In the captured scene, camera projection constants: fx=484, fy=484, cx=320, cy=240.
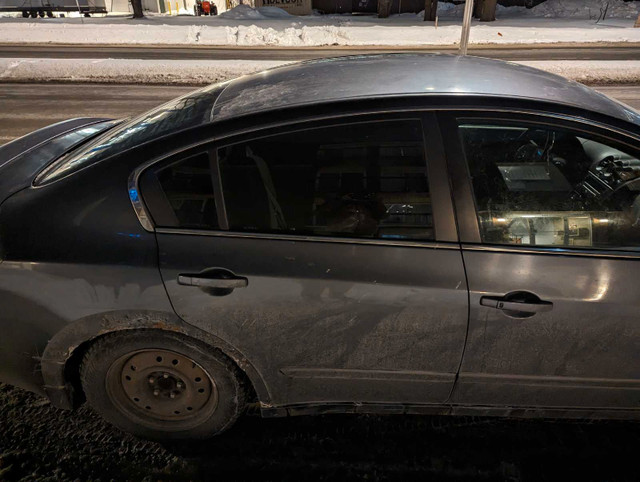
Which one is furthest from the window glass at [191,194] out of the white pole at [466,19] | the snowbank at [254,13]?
the snowbank at [254,13]

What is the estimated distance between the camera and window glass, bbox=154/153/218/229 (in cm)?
200

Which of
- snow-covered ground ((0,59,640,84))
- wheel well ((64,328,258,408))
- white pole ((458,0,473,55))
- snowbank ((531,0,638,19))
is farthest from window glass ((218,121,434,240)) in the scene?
snowbank ((531,0,638,19))

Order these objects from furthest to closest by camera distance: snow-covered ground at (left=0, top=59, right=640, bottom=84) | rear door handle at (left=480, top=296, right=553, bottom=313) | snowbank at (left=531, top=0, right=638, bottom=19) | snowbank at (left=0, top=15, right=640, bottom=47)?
snowbank at (left=531, top=0, right=638, bottom=19)
snowbank at (left=0, top=15, right=640, bottom=47)
snow-covered ground at (left=0, top=59, right=640, bottom=84)
rear door handle at (left=480, top=296, right=553, bottom=313)

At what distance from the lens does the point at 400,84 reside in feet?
7.18

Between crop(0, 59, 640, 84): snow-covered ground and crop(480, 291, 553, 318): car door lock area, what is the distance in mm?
10443

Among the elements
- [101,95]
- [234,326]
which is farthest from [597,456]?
[101,95]

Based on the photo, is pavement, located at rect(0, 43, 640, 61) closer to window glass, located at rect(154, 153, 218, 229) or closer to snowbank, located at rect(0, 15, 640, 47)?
snowbank, located at rect(0, 15, 640, 47)

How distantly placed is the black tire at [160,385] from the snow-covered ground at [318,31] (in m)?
20.3

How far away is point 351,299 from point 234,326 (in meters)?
0.50

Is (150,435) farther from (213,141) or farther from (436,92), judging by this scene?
(436,92)

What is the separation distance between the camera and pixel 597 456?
2285mm

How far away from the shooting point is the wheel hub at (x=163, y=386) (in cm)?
214

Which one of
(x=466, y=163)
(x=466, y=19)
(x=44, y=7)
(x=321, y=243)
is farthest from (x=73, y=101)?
(x=44, y=7)

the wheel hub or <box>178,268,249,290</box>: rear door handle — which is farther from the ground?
<box>178,268,249,290</box>: rear door handle
